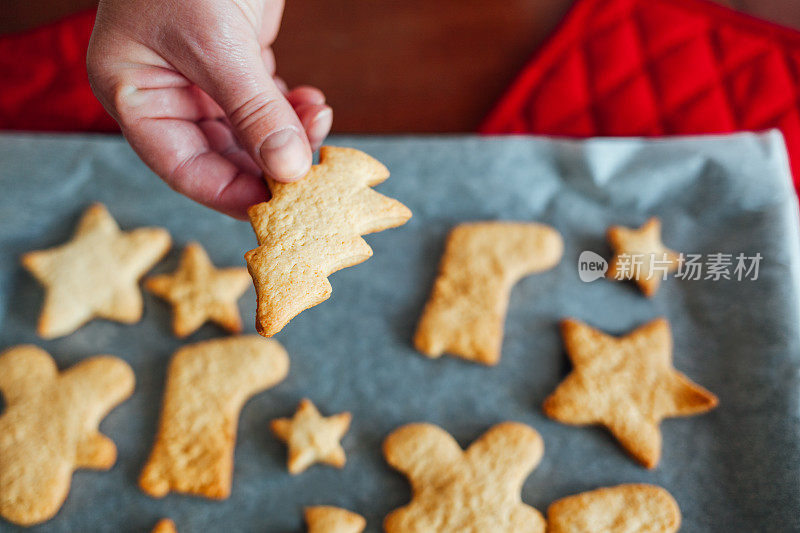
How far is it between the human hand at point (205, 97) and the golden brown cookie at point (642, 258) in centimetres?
72

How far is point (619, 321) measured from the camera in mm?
1411

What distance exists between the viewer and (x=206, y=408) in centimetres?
130

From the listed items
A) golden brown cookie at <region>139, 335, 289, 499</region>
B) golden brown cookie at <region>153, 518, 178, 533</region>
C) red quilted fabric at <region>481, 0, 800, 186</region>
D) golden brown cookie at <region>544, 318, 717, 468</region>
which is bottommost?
golden brown cookie at <region>153, 518, 178, 533</region>

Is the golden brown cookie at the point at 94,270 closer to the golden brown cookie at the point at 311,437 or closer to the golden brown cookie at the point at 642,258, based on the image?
the golden brown cookie at the point at 311,437

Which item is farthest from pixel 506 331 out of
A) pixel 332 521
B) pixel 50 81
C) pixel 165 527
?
pixel 50 81

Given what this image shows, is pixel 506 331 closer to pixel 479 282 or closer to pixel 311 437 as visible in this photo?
pixel 479 282

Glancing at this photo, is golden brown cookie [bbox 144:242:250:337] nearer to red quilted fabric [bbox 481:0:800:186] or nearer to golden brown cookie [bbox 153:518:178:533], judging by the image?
golden brown cookie [bbox 153:518:178:533]

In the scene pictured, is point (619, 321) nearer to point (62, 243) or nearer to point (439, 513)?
point (439, 513)

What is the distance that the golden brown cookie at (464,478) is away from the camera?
1177mm

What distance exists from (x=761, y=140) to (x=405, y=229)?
840 mm

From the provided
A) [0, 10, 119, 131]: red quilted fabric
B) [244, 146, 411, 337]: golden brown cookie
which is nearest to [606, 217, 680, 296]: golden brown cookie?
[244, 146, 411, 337]: golden brown cookie

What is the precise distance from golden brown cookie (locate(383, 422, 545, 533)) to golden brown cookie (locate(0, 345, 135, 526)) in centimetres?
58

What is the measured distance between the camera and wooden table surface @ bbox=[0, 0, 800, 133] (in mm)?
1678

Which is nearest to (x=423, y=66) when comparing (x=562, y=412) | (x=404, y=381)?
(x=404, y=381)
